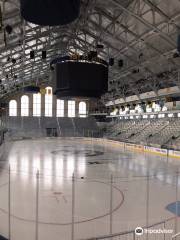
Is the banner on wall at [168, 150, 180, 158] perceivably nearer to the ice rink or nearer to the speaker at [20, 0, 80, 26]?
the ice rink

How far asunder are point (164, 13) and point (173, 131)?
767 inches

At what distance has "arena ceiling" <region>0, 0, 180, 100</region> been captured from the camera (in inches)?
673

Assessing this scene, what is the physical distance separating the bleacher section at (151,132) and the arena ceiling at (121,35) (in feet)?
20.0

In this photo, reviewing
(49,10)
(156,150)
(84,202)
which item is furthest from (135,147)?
(49,10)

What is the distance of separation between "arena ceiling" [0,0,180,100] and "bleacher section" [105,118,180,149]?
6103 mm

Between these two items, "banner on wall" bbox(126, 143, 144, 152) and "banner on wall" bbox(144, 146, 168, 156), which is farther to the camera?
"banner on wall" bbox(126, 143, 144, 152)

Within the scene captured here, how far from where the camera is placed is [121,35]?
76.1 feet

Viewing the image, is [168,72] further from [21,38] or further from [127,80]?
[21,38]

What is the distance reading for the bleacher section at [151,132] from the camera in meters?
31.8

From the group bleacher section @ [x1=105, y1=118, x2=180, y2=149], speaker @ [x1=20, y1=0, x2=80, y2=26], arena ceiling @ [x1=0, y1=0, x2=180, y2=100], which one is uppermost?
arena ceiling @ [x1=0, y1=0, x2=180, y2=100]

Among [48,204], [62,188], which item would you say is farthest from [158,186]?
[48,204]

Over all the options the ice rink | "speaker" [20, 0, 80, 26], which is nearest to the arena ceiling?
"speaker" [20, 0, 80, 26]

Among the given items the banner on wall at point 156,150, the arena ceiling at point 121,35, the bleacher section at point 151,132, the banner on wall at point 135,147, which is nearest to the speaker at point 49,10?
the arena ceiling at point 121,35

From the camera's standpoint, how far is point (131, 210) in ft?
32.1
